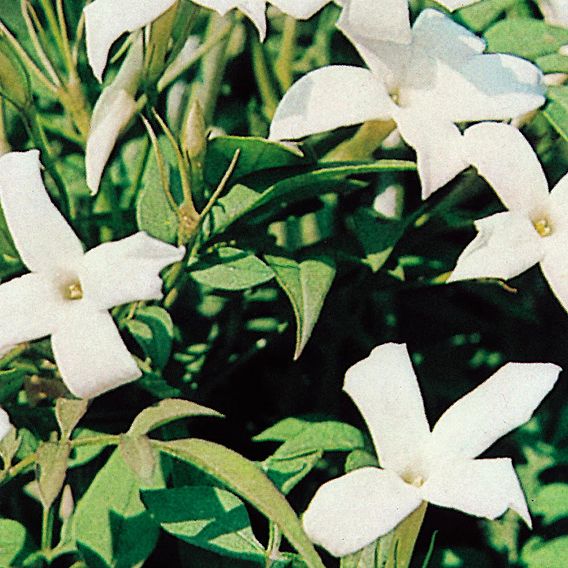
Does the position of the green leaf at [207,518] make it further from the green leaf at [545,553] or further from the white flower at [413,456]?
the green leaf at [545,553]

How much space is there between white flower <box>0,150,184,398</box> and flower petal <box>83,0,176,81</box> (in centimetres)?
6

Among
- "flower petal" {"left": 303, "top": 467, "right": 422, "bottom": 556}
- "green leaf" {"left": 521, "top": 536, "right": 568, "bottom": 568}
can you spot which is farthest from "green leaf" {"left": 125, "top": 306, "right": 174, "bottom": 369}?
"green leaf" {"left": 521, "top": 536, "right": 568, "bottom": 568}

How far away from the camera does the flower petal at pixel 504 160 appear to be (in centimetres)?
60

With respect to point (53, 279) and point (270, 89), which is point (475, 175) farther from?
point (53, 279)

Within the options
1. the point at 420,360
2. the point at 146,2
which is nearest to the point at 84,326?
the point at 146,2

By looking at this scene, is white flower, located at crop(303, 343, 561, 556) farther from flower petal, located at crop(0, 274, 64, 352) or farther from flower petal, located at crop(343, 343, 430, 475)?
flower petal, located at crop(0, 274, 64, 352)

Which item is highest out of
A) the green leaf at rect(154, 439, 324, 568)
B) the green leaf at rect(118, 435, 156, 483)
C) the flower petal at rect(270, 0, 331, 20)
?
the flower petal at rect(270, 0, 331, 20)

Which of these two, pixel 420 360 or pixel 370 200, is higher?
pixel 370 200

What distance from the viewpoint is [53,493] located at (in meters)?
0.49

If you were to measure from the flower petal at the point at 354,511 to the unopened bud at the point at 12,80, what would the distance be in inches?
11.2

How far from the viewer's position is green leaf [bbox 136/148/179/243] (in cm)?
63

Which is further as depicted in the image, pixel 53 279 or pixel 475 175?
pixel 475 175

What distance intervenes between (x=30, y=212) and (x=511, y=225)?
262 mm

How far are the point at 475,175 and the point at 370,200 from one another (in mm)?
76
